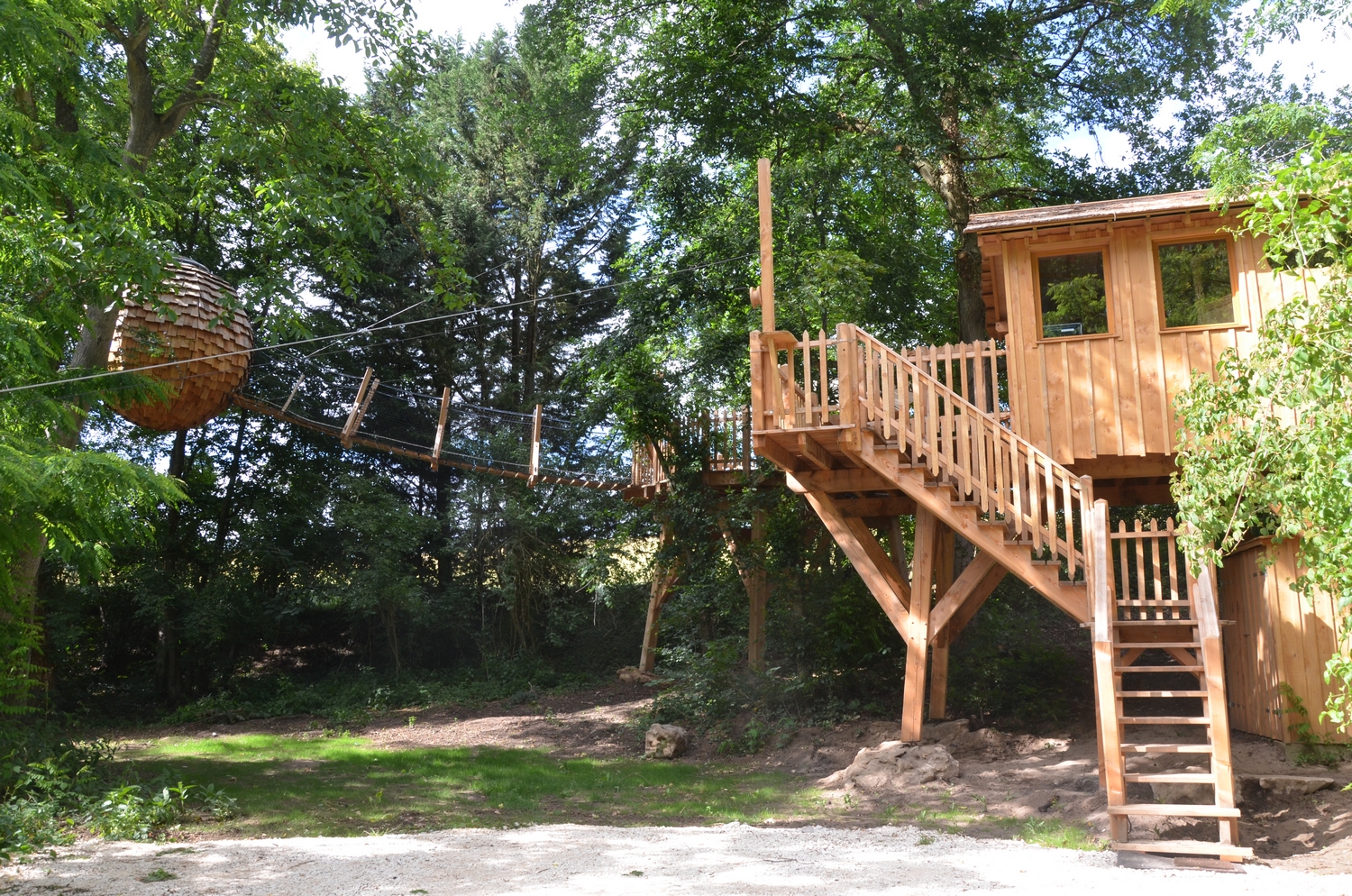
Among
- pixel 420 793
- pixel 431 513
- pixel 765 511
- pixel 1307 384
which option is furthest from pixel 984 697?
pixel 431 513

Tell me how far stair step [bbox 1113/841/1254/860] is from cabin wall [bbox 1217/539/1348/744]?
8.76 ft

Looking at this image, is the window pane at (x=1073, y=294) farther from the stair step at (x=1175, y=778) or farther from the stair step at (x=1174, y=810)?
the stair step at (x=1174, y=810)

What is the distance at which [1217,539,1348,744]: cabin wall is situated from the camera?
9.07 metres

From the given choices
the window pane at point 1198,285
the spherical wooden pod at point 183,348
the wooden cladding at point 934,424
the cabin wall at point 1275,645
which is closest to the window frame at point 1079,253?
the window pane at point 1198,285

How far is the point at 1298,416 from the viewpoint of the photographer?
5.69m

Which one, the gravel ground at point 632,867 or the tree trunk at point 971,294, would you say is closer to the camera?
the gravel ground at point 632,867

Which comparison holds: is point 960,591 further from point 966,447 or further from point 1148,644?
point 1148,644

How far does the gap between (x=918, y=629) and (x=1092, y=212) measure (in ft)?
14.8

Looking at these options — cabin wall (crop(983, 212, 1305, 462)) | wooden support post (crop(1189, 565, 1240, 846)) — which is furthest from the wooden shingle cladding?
wooden support post (crop(1189, 565, 1240, 846))

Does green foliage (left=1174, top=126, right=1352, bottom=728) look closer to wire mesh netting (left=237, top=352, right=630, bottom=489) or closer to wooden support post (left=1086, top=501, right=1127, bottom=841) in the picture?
wooden support post (left=1086, top=501, right=1127, bottom=841)

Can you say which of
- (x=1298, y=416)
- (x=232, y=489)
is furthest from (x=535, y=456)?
(x=1298, y=416)

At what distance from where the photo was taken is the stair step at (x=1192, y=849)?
6617mm

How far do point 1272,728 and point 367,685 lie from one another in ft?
52.6

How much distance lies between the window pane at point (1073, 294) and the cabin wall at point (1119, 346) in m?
0.09
